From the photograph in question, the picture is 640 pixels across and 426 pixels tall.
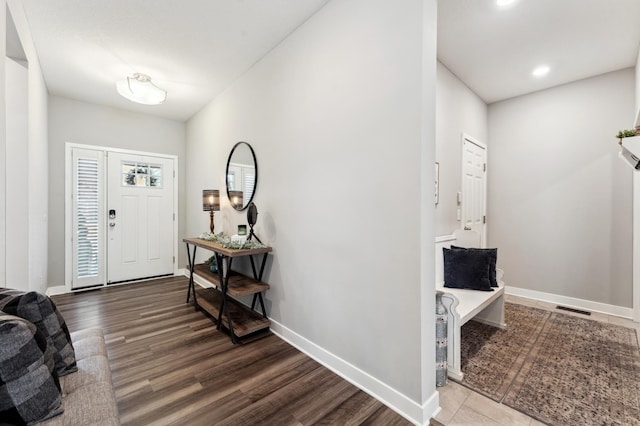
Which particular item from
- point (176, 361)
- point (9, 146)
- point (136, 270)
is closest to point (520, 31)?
point (176, 361)

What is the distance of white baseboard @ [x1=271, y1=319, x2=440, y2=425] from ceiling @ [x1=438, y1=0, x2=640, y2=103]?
Answer: 2.80m

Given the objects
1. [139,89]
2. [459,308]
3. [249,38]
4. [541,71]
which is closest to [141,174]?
[139,89]

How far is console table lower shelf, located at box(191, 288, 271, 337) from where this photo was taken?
243cm

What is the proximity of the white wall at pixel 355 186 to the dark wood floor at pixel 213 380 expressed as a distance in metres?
0.18

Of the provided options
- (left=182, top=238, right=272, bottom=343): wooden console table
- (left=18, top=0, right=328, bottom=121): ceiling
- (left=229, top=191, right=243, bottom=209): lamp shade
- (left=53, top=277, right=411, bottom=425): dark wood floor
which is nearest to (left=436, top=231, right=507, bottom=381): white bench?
(left=53, top=277, right=411, bottom=425): dark wood floor

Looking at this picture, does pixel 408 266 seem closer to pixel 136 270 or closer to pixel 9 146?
pixel 9 146

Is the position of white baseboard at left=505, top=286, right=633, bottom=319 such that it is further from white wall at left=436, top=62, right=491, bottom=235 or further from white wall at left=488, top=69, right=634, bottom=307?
white wall at left=436, top=62, right=491, bottom=235

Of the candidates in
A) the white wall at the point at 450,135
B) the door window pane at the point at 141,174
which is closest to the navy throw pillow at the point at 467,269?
the white wall at the point at 450,135

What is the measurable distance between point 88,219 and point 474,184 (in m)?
5.45

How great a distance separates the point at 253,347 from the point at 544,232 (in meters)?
3.83

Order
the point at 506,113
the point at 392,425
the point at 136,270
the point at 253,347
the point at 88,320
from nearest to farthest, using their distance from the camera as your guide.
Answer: the point at 392,425, the point at 253,347, the point at 88,320, the point at 506,113, the point at 136,270

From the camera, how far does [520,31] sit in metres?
2.43

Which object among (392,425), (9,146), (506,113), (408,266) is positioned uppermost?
(506,113)

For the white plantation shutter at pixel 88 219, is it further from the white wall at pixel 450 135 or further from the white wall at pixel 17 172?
the white wall at pixel 450 135
